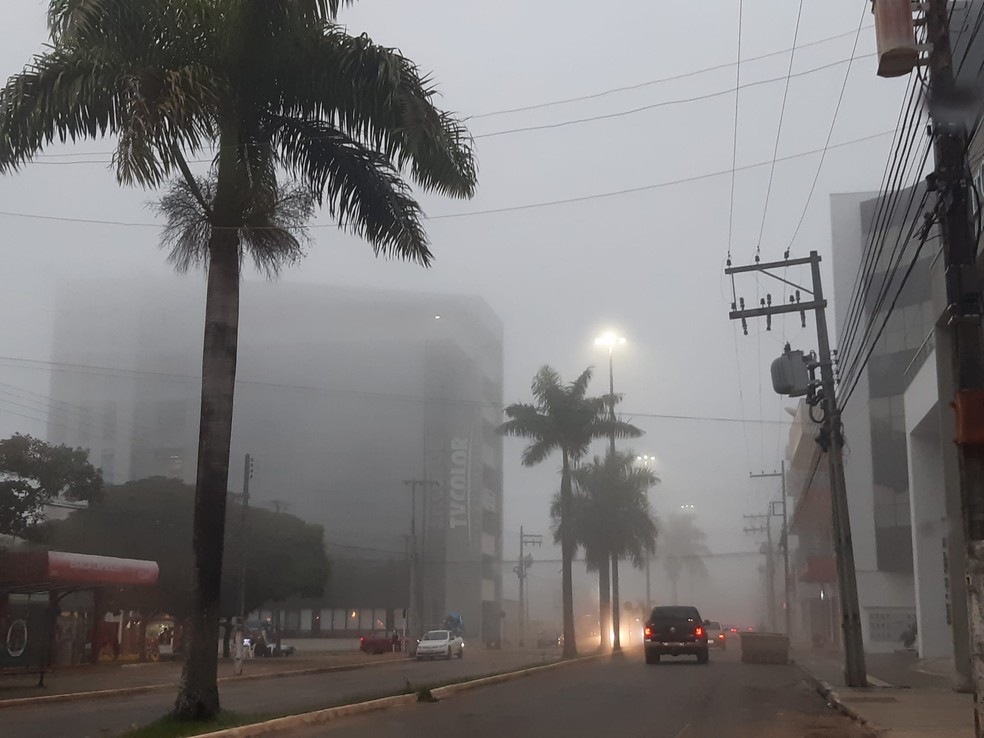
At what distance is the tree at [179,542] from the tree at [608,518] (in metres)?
14.7

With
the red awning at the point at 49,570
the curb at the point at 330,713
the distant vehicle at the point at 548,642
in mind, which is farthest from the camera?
the distant vehicle at the point at 548,642

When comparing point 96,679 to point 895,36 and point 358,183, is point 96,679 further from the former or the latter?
point 895,36

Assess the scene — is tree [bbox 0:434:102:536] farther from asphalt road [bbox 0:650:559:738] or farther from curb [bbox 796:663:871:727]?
curb [bbox 796:663:871:727]

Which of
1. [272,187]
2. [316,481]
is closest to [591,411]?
[272,187]

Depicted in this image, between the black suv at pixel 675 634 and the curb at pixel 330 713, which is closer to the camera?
the curb at pixel 330 713

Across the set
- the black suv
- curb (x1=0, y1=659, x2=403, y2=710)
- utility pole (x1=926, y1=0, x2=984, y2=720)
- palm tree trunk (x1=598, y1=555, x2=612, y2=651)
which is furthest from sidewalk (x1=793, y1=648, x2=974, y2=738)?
palm tree trunk (x1=598, y1=555, x2=612, y2=651)

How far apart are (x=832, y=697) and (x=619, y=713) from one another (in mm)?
5485

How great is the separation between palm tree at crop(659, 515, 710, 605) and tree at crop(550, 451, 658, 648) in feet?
304

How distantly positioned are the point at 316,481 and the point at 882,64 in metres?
96.0

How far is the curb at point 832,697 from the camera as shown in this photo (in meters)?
16.9

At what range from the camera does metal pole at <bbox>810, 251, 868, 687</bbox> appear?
24094 mm

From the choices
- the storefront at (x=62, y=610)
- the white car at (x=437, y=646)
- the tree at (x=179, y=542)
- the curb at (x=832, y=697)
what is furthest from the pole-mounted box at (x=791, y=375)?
the tree at (x=179, y=542)

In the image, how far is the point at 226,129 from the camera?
16922 millimetres

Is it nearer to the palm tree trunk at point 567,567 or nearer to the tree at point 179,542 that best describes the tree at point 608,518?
the palm tree trunk at point 567,567
